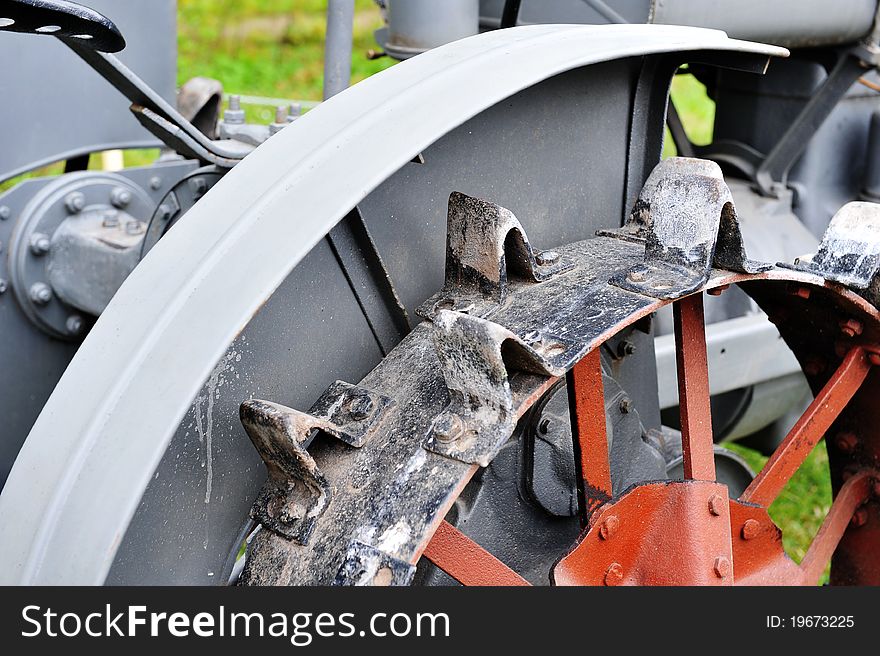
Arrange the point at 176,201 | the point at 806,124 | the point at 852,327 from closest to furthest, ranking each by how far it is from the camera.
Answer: the point at 852,327 < the point at 176,201 < the point at 806,124

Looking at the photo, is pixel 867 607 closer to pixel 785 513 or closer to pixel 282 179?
pixel 282 179

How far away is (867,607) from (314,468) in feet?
2.55

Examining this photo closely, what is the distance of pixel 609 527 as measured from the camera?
4.17 ft

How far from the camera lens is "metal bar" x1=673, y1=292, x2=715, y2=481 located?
4.55 ft

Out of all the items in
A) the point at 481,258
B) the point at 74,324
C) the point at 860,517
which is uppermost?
the point at 481,258

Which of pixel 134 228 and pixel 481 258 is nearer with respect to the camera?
pixel 481 258

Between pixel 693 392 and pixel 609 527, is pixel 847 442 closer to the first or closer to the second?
pixel 693 392

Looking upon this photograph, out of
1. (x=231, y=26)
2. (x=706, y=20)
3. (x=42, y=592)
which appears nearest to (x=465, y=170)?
(x=42, y=592)

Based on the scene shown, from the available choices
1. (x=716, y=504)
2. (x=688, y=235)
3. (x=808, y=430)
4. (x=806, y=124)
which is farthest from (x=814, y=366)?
(x=806, y=124)

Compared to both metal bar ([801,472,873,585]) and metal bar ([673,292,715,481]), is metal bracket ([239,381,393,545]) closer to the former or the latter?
metal bar ([673,292,715,481])

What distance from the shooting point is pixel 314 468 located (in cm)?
106

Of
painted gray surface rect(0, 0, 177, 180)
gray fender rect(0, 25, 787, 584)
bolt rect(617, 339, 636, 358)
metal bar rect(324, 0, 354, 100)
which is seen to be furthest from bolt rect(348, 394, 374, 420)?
painted gray surface rect(0, 0, 177, 180)

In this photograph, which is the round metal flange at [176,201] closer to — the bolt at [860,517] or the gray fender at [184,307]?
the gray fender at [184,307]

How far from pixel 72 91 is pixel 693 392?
4.74ft
